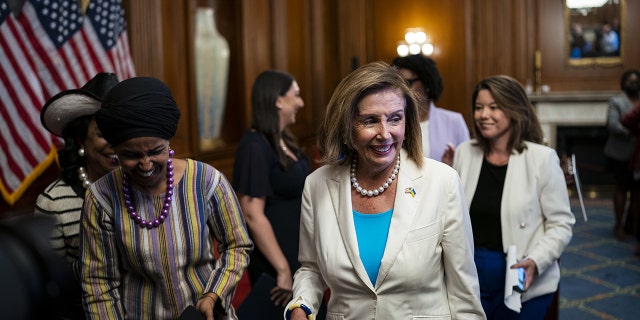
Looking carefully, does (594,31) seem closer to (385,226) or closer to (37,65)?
(37,65)

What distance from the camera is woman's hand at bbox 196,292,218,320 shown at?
2.12 metres

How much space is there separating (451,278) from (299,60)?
7.23 m

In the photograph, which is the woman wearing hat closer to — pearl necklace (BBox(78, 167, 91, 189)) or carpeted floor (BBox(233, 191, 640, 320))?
pearl necklace (BBox(78, 167, 91, 189))

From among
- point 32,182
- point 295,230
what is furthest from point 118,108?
point 32,182

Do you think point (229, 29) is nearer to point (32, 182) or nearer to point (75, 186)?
point (32, 182)

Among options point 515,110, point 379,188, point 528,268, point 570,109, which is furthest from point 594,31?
point 379,188

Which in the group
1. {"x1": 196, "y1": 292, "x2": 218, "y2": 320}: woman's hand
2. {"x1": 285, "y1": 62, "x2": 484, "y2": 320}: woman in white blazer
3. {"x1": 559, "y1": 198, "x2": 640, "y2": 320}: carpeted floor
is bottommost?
{"x1": 559, "y1": 198, "x2": 640, "y2": 320}: carpeted floor

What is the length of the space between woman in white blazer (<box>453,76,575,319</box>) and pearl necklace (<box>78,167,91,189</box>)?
5.50 feet

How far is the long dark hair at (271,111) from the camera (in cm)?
357

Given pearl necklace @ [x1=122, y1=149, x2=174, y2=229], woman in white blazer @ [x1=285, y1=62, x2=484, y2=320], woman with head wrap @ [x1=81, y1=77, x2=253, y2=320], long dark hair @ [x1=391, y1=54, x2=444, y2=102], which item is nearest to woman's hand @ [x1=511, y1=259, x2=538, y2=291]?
woman in white blazer @ [x1=285, y1=62, x2=484, y2=320]

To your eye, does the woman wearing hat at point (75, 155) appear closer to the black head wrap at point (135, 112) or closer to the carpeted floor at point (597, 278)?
the black head wrap at point (135, 112)

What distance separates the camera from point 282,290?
10.9 ft

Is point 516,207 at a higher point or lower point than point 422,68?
lower

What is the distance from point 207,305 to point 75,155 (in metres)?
0.81
